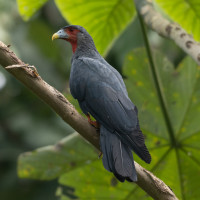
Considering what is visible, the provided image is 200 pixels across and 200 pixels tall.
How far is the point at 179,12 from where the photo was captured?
3.80 metres

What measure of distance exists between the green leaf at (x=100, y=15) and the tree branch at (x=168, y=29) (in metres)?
0.23

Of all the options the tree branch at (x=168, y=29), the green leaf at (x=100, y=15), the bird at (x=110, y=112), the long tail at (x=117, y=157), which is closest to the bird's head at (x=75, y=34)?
the bird at (x=110, y=112)

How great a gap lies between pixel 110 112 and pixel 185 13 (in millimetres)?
1576

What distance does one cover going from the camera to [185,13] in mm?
3799

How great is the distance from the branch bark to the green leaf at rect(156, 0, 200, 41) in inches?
64.6

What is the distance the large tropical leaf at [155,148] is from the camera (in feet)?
11.9

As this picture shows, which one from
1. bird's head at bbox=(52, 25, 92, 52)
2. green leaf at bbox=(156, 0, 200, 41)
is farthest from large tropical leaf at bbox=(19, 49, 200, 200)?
bird's head at bbox=(52, 25, 92, 52)

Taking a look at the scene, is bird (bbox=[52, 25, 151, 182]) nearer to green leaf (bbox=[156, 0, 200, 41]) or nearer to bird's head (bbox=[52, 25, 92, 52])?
bird's head (bbox=[52, 25, 92, 52])

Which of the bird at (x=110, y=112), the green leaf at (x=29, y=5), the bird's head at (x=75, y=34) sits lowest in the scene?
the bird at (x=110, y=112)

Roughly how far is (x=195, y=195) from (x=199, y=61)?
1.26 m

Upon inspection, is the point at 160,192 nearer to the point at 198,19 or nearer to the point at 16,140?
the point at 198,19

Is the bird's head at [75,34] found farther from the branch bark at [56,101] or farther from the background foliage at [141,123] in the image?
the branch bark at [56,101]

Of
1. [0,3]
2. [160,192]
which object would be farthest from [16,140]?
[160,192]

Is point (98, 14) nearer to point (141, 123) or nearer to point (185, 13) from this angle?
point (185, 13)
